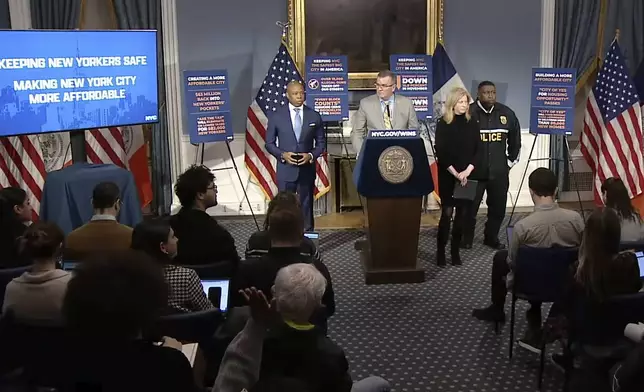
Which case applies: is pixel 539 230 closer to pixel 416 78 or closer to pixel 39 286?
pixel 39 286

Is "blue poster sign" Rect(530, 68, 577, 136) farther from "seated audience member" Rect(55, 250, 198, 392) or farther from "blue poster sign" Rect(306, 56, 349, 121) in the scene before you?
"seated audience member" Rect(55, 250, 198, 392)

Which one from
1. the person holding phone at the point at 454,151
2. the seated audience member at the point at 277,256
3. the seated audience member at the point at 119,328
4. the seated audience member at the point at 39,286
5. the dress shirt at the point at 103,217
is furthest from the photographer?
the person holding phone at the point at 454,151

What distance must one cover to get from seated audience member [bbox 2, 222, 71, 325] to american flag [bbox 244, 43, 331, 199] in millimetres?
4444

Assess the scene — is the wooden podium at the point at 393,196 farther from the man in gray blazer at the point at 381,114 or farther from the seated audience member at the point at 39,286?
the seated audience member at the point at 39,286

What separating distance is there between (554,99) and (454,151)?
1.82m

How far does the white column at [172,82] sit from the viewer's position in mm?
7566

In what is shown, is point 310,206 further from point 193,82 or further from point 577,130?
point 577,130

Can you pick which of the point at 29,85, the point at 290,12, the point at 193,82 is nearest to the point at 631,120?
the point at 290,12

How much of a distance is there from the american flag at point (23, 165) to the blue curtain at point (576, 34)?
5.34 metres

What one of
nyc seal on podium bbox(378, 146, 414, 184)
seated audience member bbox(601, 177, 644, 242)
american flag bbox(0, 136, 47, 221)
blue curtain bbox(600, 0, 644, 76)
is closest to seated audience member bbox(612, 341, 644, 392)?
seated audience member bbox(601, 177, 644, 242)

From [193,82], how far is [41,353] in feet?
16.3

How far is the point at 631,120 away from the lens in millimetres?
A: 7293

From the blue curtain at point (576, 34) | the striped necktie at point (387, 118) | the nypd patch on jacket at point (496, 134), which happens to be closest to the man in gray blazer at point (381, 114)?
the striped necktie at point (387, 118)

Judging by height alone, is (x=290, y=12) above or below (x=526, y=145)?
above
